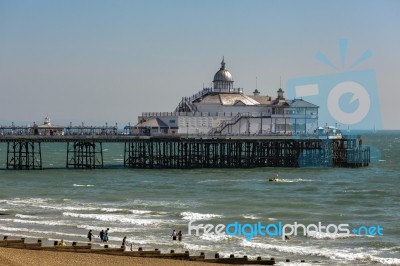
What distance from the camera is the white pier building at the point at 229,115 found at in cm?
8500

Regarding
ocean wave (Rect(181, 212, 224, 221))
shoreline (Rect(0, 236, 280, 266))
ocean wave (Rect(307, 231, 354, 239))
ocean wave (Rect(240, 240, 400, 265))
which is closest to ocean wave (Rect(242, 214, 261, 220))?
ocean wave (Rect(181, 212, 224, 221))

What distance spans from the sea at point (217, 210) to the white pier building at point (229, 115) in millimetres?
10467

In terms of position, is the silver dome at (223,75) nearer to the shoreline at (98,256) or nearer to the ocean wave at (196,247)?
the ocean wave at (196,247)

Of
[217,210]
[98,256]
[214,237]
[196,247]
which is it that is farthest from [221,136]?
[98,256]

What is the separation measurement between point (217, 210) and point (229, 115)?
41376mm

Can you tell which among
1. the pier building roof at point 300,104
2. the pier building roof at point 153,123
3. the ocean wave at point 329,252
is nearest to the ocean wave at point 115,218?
the ocean wave at point 329,252

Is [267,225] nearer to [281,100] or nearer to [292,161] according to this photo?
[292,161]

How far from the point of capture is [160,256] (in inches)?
1201

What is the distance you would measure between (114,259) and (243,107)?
202 feet

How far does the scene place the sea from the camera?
119 feet

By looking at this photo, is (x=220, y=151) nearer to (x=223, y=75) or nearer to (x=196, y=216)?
(x=223, y=75)

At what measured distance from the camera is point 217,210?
4794cm

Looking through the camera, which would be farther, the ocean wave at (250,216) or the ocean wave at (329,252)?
the ocean wave at (250,216)

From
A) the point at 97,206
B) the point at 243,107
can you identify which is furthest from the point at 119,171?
the point at 97,206
